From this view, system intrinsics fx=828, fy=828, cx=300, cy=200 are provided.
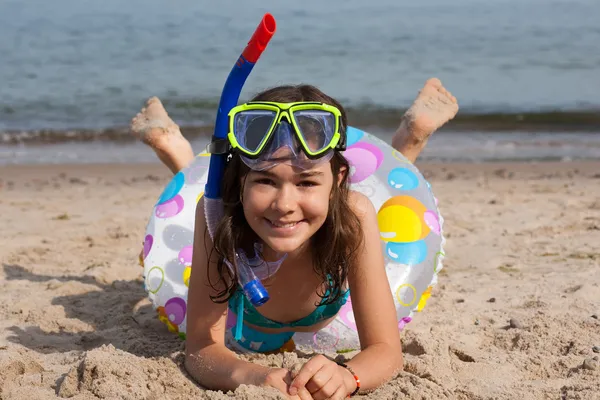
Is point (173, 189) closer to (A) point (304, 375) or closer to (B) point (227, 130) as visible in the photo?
(B) point (227, 130)

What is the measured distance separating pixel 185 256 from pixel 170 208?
25 centimetres

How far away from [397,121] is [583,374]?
7.11 m

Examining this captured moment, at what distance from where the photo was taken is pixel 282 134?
2521mm

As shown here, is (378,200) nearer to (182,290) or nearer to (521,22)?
(182,290)

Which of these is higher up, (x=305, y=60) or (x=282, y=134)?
(x=282, y=134)

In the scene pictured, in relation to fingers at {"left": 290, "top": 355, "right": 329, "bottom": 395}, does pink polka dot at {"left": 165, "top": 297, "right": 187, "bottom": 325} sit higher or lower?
lower

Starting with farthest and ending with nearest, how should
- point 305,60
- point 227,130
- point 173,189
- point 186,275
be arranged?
1. point 305,60
2. point 173,189
3. point 186,275
4. point 227,130

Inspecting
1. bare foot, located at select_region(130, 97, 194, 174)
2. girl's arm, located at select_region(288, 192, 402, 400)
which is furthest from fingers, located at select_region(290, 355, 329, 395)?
bare foot, located at select_region(130, 97, 194, 174)

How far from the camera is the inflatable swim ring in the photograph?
3.40 m

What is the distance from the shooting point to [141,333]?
3.67 m

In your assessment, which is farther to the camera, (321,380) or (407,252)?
(407,252)

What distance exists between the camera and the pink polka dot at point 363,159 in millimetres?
3822

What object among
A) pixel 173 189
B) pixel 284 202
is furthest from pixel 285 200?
pixel 173 189

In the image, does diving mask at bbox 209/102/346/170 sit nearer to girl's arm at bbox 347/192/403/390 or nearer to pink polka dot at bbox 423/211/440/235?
girl's arm at bbox 347/192/403/390
